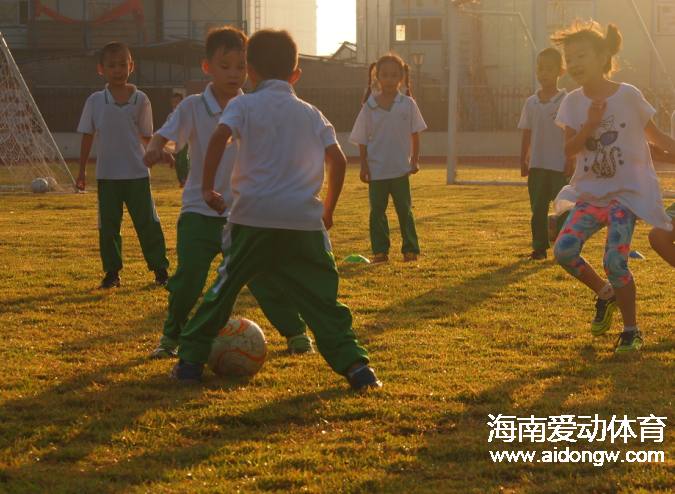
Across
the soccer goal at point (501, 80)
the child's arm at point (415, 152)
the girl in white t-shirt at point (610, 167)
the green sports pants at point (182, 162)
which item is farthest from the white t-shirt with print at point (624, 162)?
the soccer goal at point (501, 80)

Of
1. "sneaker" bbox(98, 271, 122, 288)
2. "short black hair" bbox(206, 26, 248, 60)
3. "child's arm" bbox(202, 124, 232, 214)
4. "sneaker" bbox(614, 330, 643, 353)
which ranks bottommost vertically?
"sneaker" bbox(98, 271, 122, 288)

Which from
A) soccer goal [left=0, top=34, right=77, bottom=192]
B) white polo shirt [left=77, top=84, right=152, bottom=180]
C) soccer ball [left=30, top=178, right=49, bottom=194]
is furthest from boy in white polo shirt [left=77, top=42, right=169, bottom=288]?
soccer ball [left=30, top=178, right=49, bottom=194]

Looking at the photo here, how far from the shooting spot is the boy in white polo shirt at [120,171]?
6316 millimetres

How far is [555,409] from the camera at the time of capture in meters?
A: 3.34

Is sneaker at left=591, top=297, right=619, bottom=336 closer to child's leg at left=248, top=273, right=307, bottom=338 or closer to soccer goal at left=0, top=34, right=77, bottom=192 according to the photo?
child's leg at left=248, top=273, right=307, bottom=338

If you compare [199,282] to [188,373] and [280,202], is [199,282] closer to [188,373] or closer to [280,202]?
[188,373]

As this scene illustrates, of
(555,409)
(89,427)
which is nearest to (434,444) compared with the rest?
(555,409)

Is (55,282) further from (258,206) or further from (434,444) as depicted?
(434,444)

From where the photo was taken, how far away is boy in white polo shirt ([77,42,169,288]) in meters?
6.32

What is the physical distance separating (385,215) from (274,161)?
428cm

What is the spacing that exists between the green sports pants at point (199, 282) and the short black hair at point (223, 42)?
839 millimetres

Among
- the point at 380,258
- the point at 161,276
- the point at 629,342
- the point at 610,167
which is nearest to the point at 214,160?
the point at 610,167

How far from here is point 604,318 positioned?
181 inches

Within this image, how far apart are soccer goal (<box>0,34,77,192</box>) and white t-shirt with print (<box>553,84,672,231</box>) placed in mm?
11815
